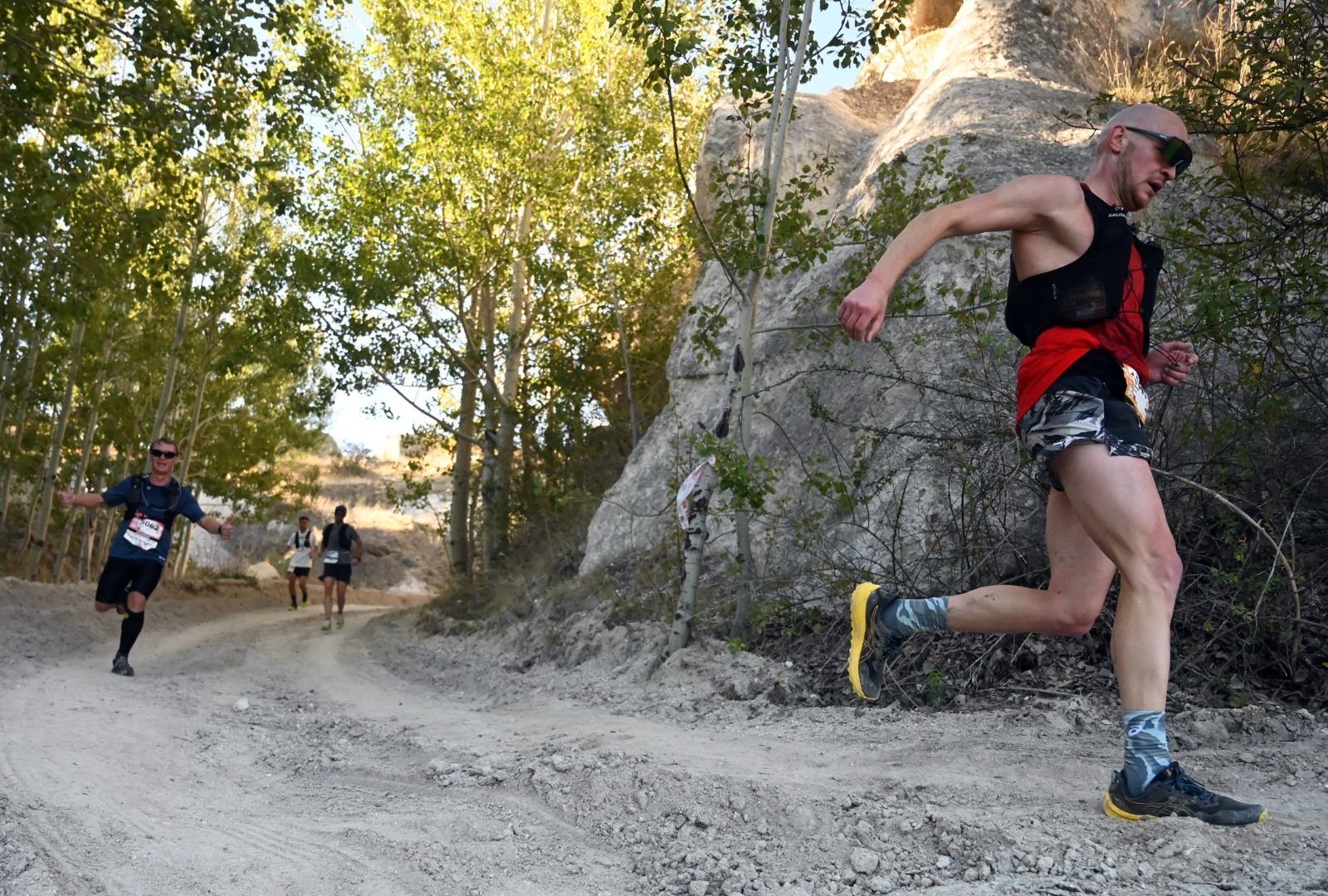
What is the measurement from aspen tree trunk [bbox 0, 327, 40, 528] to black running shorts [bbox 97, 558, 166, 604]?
12.6 meters

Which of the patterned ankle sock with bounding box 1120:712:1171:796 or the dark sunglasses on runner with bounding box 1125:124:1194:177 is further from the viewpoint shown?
the dark sunglasses on runner with bounding box 1125:124:1194:177

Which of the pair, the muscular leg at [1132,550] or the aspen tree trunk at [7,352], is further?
the aspen tree trunk at [7,352]

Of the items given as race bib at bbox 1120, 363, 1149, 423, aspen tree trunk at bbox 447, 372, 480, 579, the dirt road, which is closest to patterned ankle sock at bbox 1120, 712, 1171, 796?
the dirt road

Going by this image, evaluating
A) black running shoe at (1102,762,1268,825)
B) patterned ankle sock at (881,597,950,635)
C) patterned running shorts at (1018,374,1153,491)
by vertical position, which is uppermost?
patterned running shorts at (1018,374,1153,491)

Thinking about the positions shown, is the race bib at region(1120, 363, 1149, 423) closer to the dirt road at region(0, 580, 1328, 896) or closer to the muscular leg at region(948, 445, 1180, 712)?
the muscular leg at region(948, 445, 1180, 712)

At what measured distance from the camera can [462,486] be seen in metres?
22.3

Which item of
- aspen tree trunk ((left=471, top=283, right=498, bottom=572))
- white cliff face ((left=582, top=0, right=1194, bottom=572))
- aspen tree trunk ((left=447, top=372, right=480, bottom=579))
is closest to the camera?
white cliff face ((left=582, top=0, right=1194, bottom=572))

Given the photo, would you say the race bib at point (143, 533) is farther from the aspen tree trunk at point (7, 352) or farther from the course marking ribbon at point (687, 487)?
the aspen tree trunk at point (7, 352)

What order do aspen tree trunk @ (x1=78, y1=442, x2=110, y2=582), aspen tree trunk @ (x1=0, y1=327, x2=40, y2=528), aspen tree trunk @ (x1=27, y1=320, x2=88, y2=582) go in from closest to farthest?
aspen tree trunk @ (x1=27, y1=320, x2=88, y2=582) < aspen tree trunk @ (x1=0, y1=327, x2=40, y2=528) < aspen tree trunk @ (x1=78, y1=442, x2=110, y2=582)

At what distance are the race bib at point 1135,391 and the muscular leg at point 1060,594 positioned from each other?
35cm

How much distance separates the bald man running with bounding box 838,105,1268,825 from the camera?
308cm

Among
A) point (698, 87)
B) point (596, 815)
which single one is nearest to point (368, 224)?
point (698, 87)

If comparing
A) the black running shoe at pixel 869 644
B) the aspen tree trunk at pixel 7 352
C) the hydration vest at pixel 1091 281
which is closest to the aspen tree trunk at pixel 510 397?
the aspen tree trunk at pixel 7 352

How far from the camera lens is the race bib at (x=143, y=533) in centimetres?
872
